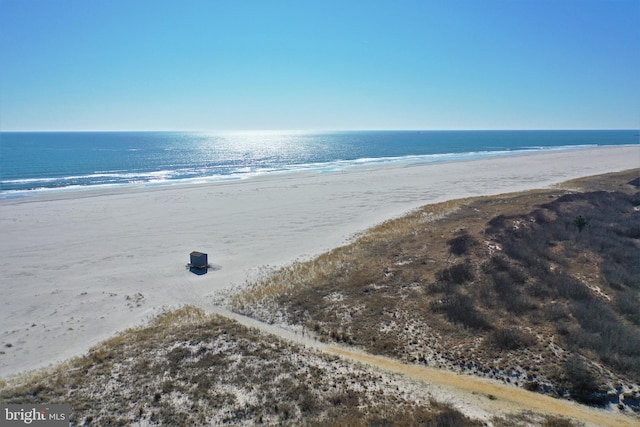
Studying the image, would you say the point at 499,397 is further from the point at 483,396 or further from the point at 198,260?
the point at 198,260

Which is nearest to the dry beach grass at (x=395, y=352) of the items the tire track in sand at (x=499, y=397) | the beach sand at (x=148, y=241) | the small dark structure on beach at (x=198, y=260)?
the tire track in sand at (x=499, y=397)

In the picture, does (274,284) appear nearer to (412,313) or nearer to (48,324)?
(412,313)

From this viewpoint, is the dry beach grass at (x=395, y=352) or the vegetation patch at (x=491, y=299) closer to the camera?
the dry beach grass at (x=395, y=352)

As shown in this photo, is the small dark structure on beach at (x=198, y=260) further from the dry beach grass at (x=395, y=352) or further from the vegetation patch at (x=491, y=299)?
the vegetation patch at (x=491, y=299)

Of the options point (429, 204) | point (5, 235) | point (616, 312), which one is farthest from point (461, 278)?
point (5, 235)

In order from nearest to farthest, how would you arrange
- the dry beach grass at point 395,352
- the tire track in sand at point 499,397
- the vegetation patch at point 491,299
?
the tire track in sand at point 499,397
the dry beach grass at point 395,352
the vegetation patch at point 491,299

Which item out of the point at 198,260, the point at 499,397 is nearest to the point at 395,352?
the point at 499,397

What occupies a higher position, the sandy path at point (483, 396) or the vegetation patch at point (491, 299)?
the vegetation patch at point (491, 299)

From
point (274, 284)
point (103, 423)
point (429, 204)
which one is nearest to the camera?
point (103, 423)
